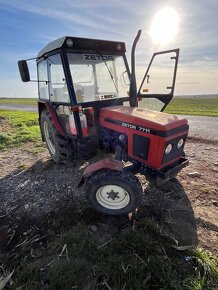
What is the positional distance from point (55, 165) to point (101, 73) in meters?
2.45

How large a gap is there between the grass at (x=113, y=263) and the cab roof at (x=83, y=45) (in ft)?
9.95

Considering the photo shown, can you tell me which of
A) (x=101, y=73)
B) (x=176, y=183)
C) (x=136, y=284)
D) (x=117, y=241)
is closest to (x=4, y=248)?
(x=117, y=241)

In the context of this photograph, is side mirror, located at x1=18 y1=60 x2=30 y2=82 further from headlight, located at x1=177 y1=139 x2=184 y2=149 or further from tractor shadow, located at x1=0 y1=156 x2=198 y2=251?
headlight, located at x1=177 y1=139 x2=184 y2=149

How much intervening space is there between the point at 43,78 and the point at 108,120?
2150 millimetres

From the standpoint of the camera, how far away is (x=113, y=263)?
8.36ft

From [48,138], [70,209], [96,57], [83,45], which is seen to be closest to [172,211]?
[70,209]

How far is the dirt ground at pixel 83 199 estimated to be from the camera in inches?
124

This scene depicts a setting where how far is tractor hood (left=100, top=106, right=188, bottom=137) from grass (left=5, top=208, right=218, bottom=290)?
1.38 metres

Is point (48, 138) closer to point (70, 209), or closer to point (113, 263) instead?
point (70, 209)

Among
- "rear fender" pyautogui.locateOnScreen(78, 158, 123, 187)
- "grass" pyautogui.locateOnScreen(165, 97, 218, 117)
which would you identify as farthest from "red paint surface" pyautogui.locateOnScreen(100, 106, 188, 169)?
"grass" pyautogui.locateOnScreen(165, 97, 218, 117)

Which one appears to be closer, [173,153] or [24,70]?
[173,153]

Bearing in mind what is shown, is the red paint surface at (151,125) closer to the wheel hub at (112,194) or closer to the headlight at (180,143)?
the headlight at (180,143)

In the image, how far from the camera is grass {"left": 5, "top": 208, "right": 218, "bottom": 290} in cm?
233

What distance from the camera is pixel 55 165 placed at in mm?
5344
